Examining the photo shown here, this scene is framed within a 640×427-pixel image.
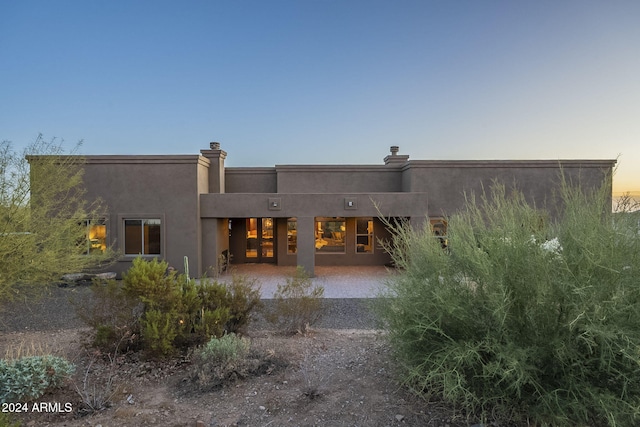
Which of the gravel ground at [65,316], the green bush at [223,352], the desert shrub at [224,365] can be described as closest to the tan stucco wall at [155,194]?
the gravel ground at [65,316]

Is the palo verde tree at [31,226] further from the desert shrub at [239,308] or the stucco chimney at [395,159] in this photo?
the stucco chimney at [395,159]

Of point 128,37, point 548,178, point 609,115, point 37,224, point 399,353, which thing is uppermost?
point 128,37

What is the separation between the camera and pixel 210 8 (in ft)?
48.1

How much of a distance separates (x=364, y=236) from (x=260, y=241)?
5464 mm

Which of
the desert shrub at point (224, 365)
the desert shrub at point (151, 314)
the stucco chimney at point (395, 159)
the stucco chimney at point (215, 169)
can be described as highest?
the stucco chimney at point (395, 159)

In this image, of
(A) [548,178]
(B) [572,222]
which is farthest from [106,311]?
(A) [548,178]

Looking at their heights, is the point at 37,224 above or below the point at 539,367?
above

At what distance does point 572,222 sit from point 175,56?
17.7 meters

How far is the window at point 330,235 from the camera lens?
693 inches

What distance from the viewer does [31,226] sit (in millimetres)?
7527

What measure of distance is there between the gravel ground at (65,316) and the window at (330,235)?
7.01m

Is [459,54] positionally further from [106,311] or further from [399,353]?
[106,311]

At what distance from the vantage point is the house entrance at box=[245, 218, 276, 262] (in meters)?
18.2

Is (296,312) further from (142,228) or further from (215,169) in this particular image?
(215,169)
